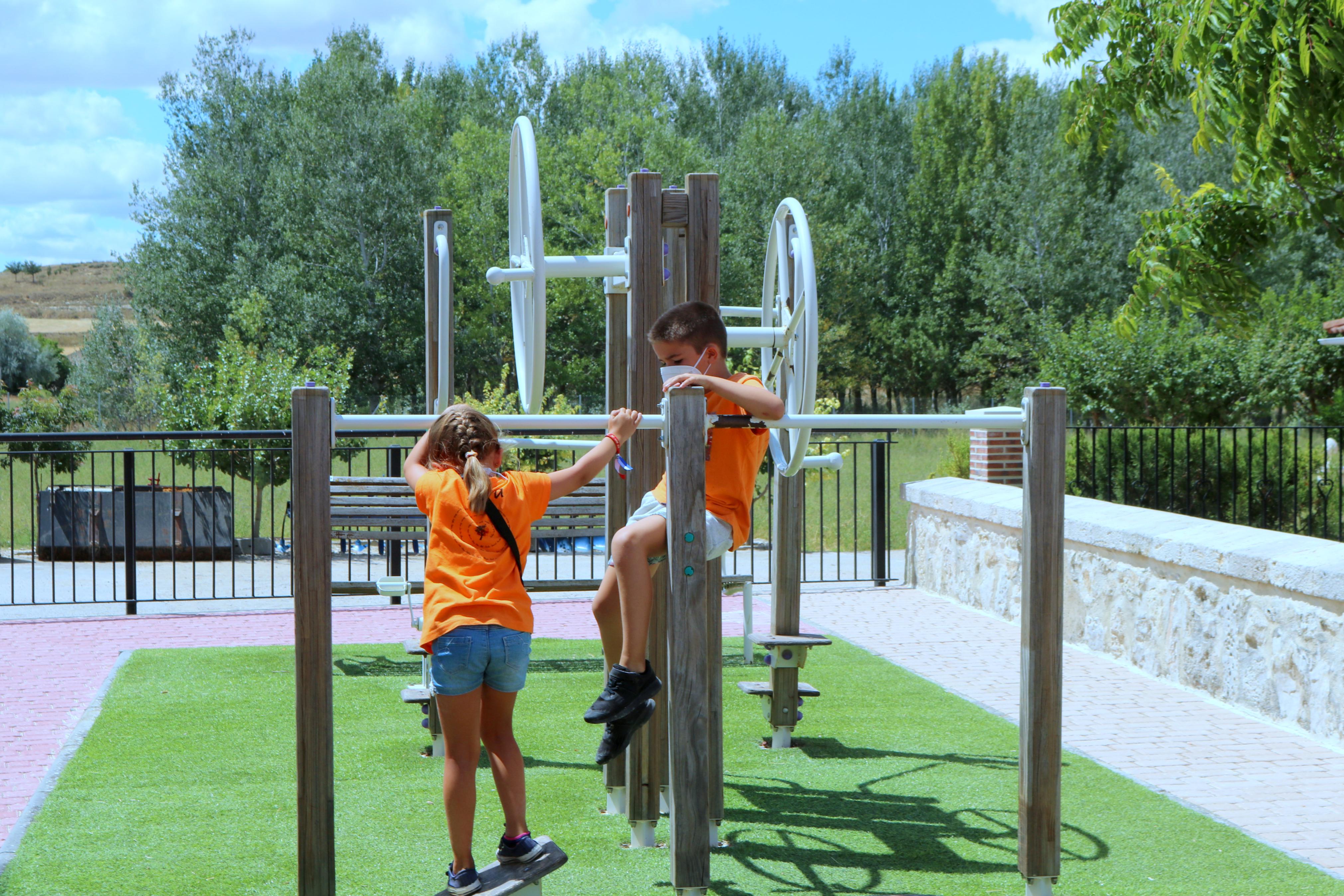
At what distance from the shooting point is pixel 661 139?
1358 inches

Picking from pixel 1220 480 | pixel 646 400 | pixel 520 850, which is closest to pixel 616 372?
pixel 646 400

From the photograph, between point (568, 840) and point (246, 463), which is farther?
point (246, 463)

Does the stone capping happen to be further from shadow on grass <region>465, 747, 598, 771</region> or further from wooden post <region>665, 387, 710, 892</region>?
wooden post <region>665, 387, 710, 892</region>

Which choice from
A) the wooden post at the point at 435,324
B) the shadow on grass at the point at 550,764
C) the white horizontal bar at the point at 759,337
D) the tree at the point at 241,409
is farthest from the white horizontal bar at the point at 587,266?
the tree at the point at 241,409

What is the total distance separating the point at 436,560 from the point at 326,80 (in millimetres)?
31667

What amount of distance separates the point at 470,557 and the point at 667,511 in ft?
2.02

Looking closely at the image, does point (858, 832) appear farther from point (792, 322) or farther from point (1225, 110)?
point (1225, 110)

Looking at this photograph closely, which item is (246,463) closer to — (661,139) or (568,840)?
(568,840)

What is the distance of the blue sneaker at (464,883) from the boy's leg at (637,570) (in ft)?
2.38

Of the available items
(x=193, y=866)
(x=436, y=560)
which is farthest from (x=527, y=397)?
(x=193, y=866)

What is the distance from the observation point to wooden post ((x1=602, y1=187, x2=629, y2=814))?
452 centimetres

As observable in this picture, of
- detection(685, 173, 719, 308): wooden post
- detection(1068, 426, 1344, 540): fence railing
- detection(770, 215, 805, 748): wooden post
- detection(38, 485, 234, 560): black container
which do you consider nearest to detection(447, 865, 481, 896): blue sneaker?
detection(685, 173, 719, 308): wooden post

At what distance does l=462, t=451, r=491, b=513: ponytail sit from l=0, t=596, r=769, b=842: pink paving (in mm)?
2928

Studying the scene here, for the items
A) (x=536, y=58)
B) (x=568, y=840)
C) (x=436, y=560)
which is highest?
(x=536, y=58)
